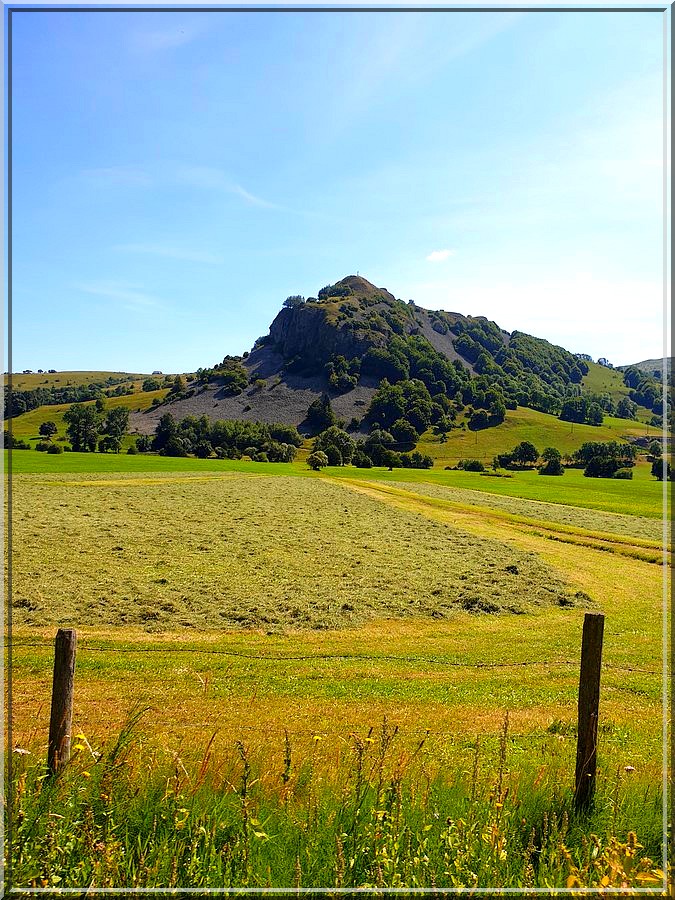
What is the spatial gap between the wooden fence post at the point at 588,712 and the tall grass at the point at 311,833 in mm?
214

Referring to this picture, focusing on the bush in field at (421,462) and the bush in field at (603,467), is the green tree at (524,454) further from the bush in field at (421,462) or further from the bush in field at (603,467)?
the bush in field at (603,467)

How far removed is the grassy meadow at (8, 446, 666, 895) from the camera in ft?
16.6

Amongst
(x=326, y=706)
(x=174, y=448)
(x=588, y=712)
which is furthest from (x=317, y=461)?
(x=588, y=712)

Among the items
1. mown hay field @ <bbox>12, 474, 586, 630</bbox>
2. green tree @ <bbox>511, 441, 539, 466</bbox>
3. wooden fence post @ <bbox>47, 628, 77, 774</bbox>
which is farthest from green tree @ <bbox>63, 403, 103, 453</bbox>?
wooden fence post @ <bbox>47, 628, 77, 774</bbox>

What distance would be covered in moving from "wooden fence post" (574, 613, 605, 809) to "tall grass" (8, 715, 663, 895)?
21cm

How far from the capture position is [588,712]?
21.1 feet

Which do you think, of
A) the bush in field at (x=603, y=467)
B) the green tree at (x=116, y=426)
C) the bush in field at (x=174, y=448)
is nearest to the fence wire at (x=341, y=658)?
the bush in field at (x=603, y=467)

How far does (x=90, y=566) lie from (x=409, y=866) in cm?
2142

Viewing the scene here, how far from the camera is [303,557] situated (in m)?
27.5

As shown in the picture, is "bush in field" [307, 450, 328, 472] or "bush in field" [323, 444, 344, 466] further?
"bush in field" [323, 444, 344, 466]

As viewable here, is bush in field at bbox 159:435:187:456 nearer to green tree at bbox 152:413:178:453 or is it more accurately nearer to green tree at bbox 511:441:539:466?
green tree at bbox 152:413:178:453

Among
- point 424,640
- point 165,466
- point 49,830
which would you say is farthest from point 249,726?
point 165,466

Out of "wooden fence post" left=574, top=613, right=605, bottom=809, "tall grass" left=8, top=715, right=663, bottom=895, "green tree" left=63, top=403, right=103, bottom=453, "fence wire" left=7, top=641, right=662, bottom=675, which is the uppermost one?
"green tree" left=63, top=403, right=103, bottom=453

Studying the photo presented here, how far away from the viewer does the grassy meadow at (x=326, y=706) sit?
16.6 ft
